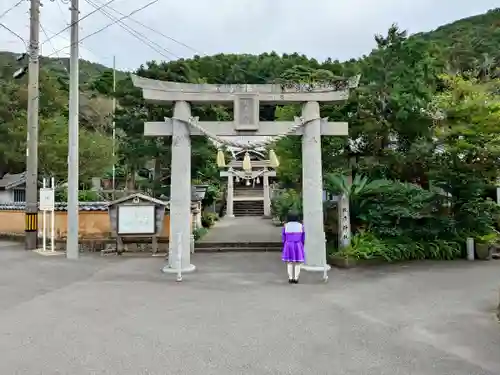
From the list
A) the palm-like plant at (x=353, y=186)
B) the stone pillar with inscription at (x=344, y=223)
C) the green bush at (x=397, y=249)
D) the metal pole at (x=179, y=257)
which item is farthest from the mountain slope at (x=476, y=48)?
the metal pole at (x=179, y=257)

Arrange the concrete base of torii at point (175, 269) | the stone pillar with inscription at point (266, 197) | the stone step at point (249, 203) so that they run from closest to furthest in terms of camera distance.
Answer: the concrete base of torii at point (175, 269) < the stone pillar with inscription at point (266, 197) < the stone step at point (249, 203)

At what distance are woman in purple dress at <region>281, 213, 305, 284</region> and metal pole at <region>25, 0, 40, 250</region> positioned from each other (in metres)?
10.4

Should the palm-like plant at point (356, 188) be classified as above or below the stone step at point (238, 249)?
above

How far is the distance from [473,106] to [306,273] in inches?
265

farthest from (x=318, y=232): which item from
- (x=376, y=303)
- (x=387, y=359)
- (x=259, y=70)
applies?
(x=259, y=70)

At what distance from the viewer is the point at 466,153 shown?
43.7 feet

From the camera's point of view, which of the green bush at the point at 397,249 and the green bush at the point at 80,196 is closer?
the green bush at the point at 397,249

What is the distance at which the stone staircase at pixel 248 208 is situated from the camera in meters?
35.4

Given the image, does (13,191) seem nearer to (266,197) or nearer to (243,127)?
(266,197)

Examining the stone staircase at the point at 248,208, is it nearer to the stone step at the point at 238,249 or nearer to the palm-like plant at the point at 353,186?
the stone step at the point at 238,249

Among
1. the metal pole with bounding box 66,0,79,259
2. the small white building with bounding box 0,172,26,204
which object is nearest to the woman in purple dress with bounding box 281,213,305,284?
the metal pole with bounding box 66,0,79,259

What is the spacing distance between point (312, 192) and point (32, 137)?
10.3 meters

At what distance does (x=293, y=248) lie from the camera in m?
10.0

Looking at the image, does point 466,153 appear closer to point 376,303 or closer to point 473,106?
point 473,106
